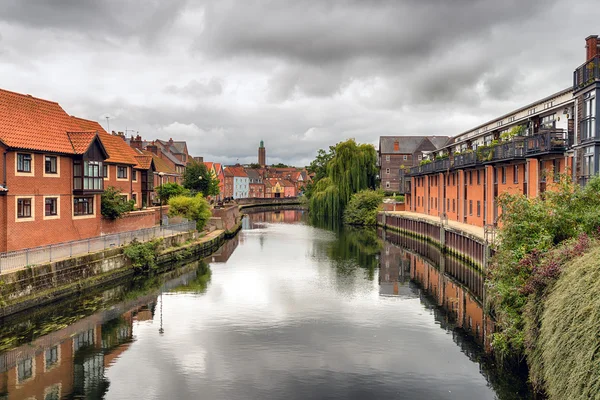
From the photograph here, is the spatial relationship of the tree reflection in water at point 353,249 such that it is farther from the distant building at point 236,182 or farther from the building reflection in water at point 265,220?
the distant building at point 236,182

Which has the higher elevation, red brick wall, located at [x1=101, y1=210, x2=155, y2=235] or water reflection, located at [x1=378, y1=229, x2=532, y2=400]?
red brick wall, located at [x1=101, y1=210, x2=155, y2=235]

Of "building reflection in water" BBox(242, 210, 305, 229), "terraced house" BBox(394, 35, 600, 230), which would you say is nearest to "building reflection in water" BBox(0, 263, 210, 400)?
"terraced house" BBox(394, 35, 600, 230)

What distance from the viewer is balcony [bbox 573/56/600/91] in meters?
21.3

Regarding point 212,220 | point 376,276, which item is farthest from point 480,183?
point 212,220

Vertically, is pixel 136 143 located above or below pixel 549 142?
above

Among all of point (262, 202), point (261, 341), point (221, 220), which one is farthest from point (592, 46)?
point (262, 202)

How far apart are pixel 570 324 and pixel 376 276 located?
65.9 ft

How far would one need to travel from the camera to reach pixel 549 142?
25.5 meters

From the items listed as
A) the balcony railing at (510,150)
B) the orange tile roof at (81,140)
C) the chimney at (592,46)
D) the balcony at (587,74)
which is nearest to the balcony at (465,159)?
the balcony railing at (510,150)

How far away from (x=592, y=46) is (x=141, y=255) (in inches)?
990

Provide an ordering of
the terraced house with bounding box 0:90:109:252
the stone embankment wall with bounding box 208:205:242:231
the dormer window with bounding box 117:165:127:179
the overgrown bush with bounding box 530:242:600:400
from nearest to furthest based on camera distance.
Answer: the overgrown bush with bounding box 530:242:600:400 → the terraced house with bounding box 0:90:109:252 → the dormer window with bounding box 117:165:127:179 → the stone embankment wall with bounding box 208:205:242:231

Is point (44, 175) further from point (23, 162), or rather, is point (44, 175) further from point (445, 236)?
point (445, 236)

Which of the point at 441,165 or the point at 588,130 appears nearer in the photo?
the point at 588,130

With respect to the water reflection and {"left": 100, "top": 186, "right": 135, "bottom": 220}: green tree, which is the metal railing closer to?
{"left": 100, "top": 186, "right": 135, "bottom": 220}: green tree
